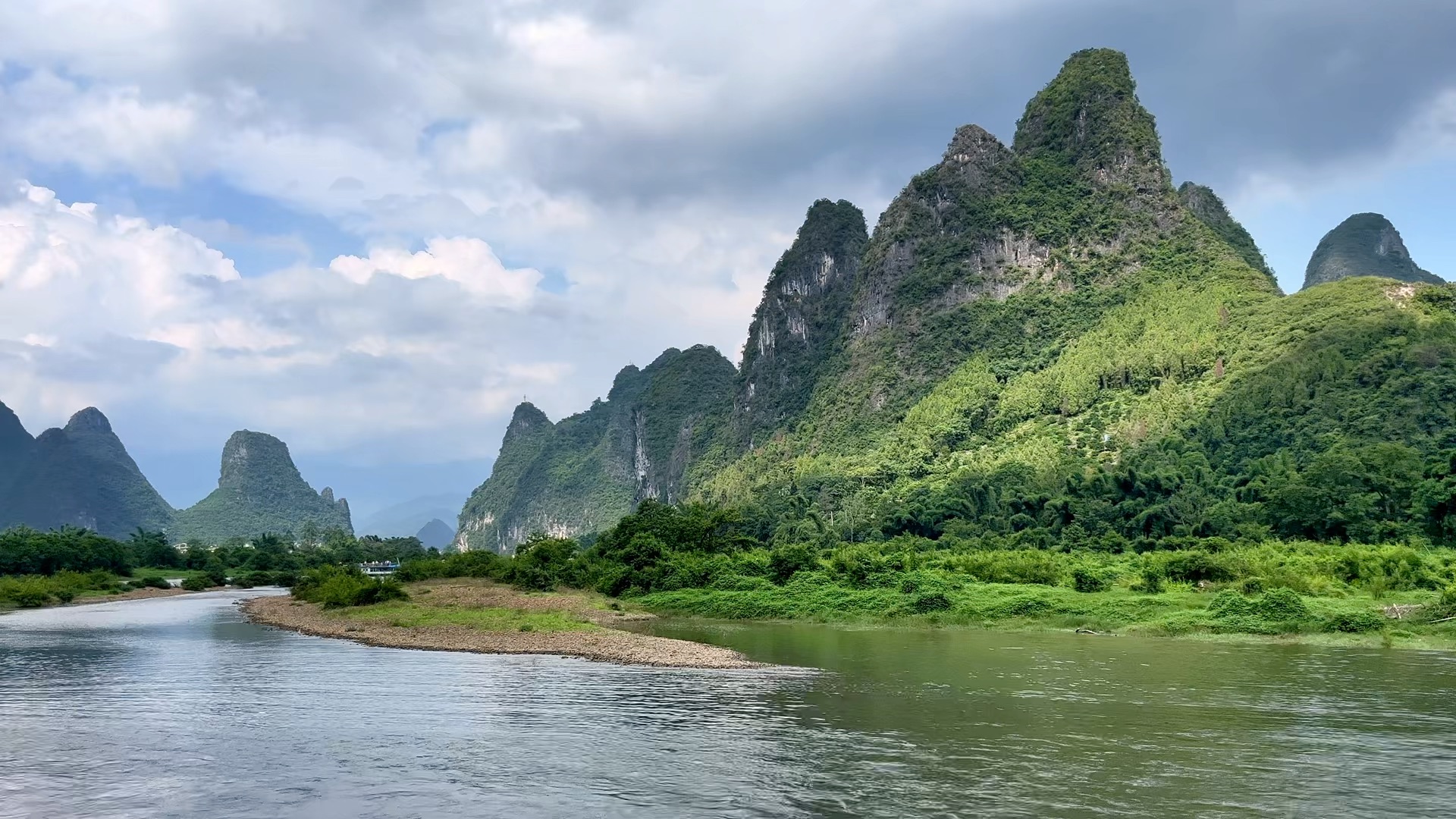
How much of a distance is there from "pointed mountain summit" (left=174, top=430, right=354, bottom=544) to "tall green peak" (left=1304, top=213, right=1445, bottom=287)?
16232 cm

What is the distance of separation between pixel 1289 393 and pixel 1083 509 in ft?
57.9

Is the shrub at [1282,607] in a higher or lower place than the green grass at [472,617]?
higher

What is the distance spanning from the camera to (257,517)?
7018 inches

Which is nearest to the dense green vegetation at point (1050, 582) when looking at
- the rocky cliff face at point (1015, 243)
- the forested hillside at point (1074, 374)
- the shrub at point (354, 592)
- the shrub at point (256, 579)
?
the forested hillside at point (1074, 374)

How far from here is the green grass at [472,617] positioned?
3091 centimetres

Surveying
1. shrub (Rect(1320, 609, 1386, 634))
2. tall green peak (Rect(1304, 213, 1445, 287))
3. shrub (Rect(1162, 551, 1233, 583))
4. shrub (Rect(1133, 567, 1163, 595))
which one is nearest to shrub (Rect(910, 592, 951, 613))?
shrub (Rect(1133, 567, 1163, 595))

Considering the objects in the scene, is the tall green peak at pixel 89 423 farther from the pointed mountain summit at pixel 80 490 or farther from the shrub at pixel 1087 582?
the shrub at pixel 1087 582

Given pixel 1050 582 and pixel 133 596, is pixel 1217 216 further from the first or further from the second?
pixel 133 596

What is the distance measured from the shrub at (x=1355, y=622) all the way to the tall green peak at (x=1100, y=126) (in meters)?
80.5

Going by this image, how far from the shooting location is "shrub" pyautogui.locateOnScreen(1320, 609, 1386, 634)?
25.5m

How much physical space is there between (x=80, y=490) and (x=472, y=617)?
531ft

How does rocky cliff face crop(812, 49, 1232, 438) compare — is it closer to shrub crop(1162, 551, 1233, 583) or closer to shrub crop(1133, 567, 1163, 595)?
shrub crop(1162, 551, 1233, 583)

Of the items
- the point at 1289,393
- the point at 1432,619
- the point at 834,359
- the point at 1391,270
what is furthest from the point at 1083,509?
the point at 1391,270

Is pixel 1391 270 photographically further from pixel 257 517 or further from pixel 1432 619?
pixel 257 517
